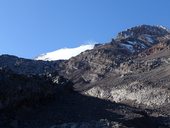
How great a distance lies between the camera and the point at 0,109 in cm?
3109

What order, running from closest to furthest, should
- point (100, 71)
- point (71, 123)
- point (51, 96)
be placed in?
point (71, 123) < point (51, 96) < point (100, 71)

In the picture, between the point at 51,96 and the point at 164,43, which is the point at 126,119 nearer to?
the point at 51,96

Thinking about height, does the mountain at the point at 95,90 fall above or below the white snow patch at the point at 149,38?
below

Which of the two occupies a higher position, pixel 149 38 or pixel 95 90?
pixel 149 38

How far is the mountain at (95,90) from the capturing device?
3241 cm

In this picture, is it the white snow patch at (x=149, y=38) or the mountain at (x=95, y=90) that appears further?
the white snow patch at (x=149, y=38)

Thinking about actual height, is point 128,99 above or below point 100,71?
below

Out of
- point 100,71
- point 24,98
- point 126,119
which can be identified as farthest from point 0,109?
point 100,71

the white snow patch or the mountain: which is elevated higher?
the white snow patch

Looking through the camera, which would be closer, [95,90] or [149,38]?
[95,90]

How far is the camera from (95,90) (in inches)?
3501

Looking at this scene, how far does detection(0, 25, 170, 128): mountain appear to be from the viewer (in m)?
32.4

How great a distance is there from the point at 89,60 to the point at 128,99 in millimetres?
61921

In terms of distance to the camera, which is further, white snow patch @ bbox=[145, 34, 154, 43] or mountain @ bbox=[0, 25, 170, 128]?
white snow patch @ bbox=[145, 34, 154, 43]
